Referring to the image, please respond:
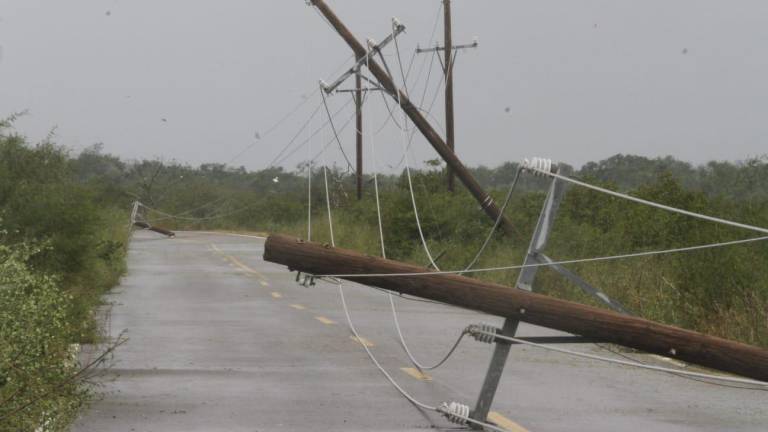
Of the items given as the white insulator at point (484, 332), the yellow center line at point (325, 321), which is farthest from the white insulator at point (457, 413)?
the yellow center line at point (325, 321)

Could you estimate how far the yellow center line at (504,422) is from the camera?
376 inches

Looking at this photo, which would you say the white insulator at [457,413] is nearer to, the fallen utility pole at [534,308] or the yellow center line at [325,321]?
the fallen utility pole at [534,308]

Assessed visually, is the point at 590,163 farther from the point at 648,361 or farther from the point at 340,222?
the point at 648,361

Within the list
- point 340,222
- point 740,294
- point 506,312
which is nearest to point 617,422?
point 506,312

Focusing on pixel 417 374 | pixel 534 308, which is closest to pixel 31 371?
pixel 534 308

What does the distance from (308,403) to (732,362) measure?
448cm

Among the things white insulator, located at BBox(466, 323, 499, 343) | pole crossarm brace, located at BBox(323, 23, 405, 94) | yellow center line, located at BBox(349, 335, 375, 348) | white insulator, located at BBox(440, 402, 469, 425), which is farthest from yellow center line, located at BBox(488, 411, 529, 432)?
pole crossarm brace, located at BBox(323, 23, 405, 94)

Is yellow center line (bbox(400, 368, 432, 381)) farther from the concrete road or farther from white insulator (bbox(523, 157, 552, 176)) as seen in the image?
white insulator (bbox(523, 157, 552, 176))

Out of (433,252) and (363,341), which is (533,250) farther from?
(433,252)

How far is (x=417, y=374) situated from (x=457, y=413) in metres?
3.29

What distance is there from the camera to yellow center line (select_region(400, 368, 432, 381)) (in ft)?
41.4

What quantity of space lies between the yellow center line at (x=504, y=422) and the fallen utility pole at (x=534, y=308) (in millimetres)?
1555

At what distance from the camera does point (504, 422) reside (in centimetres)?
989

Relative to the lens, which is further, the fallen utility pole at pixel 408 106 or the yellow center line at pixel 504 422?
the fallen utility pole at pixel 408 106
